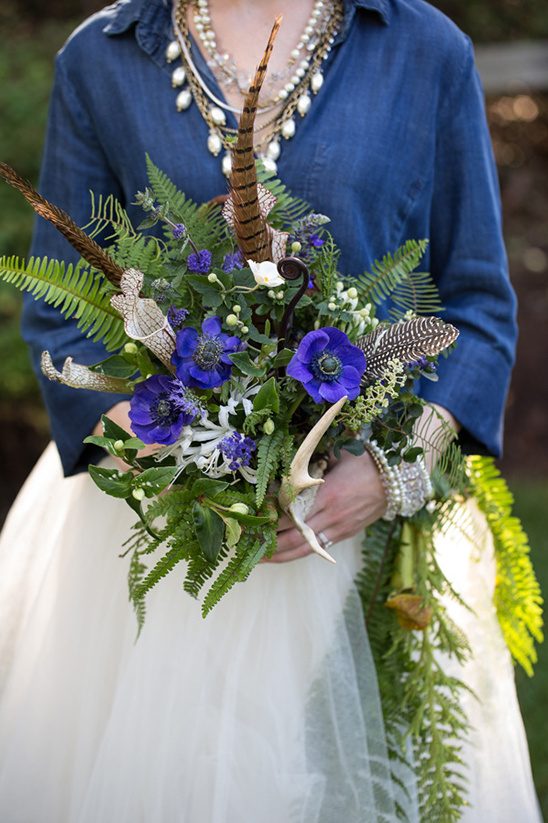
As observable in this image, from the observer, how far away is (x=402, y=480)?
1.10 m

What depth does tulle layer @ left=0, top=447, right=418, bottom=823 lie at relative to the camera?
1081mm

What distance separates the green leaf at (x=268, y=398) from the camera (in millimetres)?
879

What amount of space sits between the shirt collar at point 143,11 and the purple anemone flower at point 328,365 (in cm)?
66

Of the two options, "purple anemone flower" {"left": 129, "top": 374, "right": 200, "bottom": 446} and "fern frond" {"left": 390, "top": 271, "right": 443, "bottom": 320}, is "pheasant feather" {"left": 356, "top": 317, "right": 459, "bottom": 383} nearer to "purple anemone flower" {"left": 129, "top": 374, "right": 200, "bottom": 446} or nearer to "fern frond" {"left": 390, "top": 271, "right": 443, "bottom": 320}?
"fern frond" {"left": 390, "top": 271, "right": 443, "bottom": 320}

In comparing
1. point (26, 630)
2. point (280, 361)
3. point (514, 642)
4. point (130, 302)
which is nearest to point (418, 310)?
point (280, 361)

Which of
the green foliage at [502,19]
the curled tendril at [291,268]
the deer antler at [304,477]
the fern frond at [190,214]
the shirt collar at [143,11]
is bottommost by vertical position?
the deer antler at [304,477]

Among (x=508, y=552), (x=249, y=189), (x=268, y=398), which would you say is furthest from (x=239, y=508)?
(x=508, y=552)

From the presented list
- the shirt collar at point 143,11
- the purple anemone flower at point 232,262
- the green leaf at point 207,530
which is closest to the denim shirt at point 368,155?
the shirt collar at point 143,11

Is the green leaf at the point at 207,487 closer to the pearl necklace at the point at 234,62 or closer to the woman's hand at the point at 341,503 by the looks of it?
the woman's hand at the point at 341,503

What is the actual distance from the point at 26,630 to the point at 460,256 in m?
1.02

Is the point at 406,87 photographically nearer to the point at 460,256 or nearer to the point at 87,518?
the point at 460,256

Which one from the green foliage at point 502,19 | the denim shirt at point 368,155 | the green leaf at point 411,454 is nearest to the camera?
the green leaf at point 411,454

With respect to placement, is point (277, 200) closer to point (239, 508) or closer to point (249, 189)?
point (249, 189)

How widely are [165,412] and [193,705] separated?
0.51 meters
